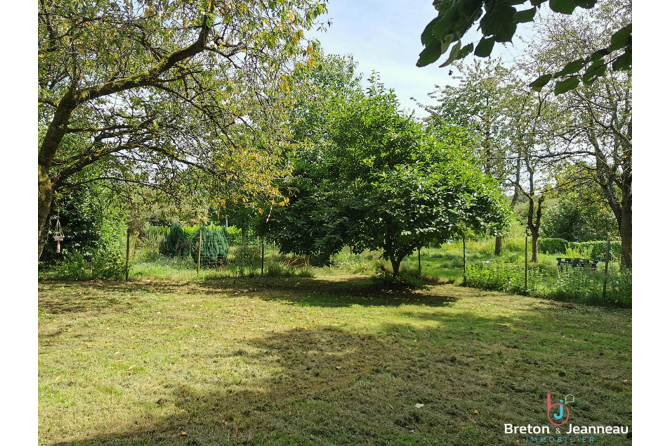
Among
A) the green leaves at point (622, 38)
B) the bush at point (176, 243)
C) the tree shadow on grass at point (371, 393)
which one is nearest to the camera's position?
the green leaves at point (622, 38)

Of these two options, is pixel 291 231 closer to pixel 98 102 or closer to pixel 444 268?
pixel 98 102

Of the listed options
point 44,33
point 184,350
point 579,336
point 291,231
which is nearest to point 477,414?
point 184,350

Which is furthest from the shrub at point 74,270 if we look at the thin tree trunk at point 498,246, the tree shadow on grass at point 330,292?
the thin tree trunk at point 498,246

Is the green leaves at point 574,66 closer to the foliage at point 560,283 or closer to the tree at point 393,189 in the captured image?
the tree at point 393,189

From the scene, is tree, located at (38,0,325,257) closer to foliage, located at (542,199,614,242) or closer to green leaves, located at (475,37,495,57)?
green leaves, located at (475,37,495,57)

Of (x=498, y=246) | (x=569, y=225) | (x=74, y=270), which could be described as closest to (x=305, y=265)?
(x=74, y=270)

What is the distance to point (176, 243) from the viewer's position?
16172 millimetres

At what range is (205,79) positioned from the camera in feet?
23.2

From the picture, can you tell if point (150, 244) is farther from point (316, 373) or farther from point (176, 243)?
point (316, 373)

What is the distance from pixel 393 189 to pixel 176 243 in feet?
36.5

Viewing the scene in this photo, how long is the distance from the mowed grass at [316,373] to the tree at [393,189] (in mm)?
2212

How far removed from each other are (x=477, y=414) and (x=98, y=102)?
844 cm

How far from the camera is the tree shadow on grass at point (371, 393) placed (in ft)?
Answer: 9.07

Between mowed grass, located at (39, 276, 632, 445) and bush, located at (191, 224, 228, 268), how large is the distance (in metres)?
6.36
